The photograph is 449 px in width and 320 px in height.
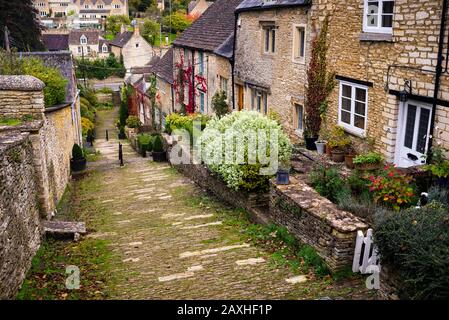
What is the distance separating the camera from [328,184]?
403 inches

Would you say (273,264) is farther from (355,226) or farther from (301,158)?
(301,158)

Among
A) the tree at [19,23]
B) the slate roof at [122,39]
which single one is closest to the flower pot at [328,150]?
the tree at [19,23]

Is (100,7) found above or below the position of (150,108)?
above

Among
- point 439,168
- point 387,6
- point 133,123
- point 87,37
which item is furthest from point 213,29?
point 87,37

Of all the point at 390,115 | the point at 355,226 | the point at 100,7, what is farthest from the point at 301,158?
the point at 100,7

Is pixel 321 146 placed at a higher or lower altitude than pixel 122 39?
lower

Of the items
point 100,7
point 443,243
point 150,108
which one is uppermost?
point 100,7

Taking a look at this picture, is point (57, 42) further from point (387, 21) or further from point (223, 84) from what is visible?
point (387, 21)

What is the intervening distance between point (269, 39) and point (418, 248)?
13985 mm

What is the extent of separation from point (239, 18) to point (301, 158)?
31.3ft

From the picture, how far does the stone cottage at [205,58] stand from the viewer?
76.2 ft

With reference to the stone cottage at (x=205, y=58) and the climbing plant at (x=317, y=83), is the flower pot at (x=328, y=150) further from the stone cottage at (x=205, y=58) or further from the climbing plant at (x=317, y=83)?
the stone cottage at (x=205, y=58)

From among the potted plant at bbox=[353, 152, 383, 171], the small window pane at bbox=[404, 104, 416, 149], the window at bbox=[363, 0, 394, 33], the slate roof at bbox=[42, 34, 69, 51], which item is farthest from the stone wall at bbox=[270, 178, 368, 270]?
the slate roof at bbox=[42, 34, 69, 51]

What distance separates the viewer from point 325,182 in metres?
10.5
